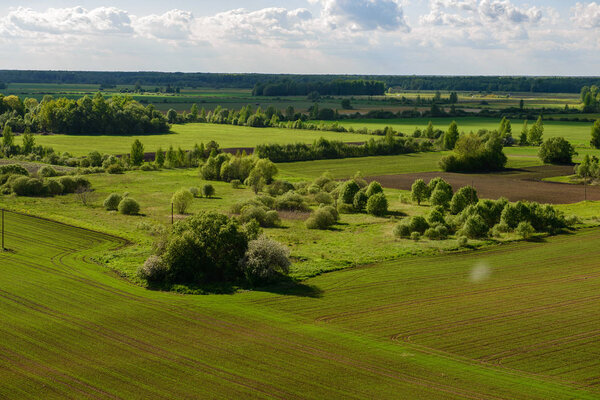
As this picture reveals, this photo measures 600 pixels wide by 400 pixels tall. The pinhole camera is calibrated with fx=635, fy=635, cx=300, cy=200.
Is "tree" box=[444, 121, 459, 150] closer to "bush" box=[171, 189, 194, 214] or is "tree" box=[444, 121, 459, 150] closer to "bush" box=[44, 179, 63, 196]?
"bush" box=[171, 189, 194, 214]

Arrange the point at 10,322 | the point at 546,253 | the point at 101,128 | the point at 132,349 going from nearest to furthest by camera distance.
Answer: the point at 132,349 → the point at 10,322 → the point at 546,253 → the point at 101,128

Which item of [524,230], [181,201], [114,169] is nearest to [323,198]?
[181,201]

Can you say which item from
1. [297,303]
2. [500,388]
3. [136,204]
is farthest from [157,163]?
[500,388]

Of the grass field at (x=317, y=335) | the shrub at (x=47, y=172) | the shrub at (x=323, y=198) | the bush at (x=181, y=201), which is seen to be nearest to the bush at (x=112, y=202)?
the bush at (x=181, y=201)

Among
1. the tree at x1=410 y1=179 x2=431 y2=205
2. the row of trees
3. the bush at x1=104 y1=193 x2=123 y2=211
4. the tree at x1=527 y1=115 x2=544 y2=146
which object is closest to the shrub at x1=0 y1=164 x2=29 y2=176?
the bush at x1=104 y1=193 x2=123 y2=211

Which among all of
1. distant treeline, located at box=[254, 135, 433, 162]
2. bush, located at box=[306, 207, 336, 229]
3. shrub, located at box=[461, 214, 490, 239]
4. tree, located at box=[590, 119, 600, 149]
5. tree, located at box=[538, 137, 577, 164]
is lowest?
bush, located at box=[306, 207, 336, 229]

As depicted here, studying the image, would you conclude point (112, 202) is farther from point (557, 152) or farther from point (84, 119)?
point (84, 119)

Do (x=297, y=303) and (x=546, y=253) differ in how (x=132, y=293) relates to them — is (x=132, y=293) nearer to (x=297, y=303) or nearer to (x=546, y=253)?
(x=297, y=303)
